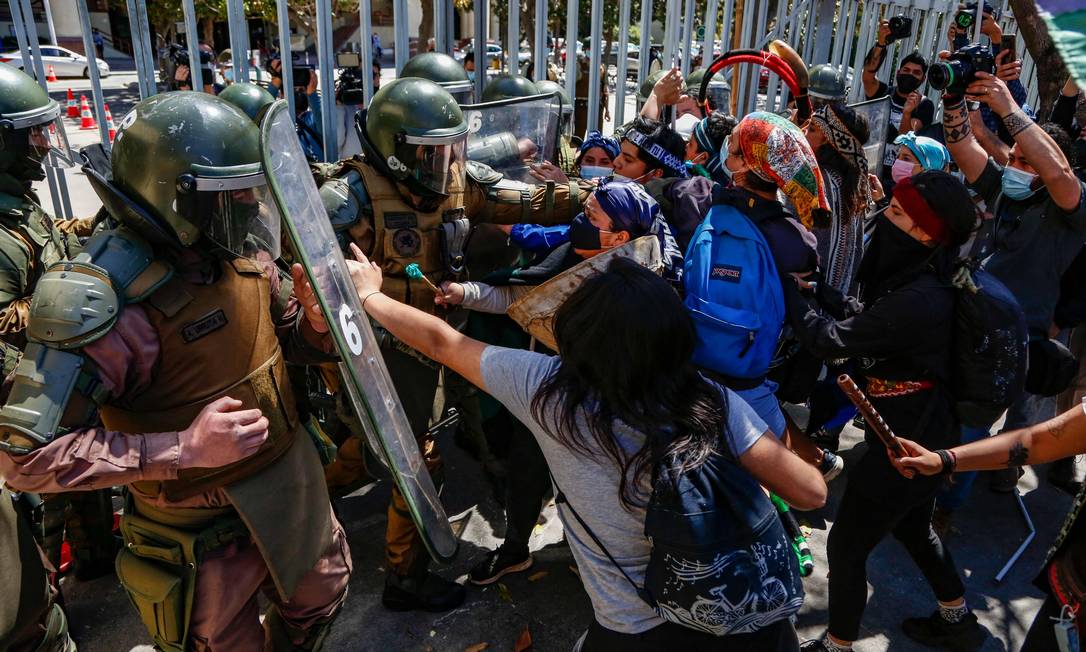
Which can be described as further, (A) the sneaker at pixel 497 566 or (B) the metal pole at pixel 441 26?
(B) the metal pole at pixel 441 26

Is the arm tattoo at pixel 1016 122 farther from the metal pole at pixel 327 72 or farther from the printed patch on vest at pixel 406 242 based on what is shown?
the metal pole at pixel 327 72

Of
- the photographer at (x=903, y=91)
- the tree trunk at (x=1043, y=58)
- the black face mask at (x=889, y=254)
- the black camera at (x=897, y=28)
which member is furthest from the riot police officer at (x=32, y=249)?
the tree trunk at (x=1043, y=58)

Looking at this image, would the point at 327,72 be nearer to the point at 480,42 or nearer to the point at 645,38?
the point at 480,42

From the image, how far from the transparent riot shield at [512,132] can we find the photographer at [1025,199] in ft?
6.12

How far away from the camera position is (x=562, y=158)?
4.39 m

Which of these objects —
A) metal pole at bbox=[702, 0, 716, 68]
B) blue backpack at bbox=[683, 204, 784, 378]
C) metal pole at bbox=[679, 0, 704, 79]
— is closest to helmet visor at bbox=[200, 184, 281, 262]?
blue backpack at bbox=[683, 204, 784, 378]

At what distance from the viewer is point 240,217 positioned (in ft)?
6.64

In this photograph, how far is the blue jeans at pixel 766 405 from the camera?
8.60ft

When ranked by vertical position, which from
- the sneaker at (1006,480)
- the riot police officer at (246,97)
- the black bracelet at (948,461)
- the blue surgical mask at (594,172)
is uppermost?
the riot police officer at (246,97)

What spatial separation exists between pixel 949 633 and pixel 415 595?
2095 mm

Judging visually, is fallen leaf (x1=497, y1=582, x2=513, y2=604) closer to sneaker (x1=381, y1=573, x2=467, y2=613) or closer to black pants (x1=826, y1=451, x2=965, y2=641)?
sneaker (x1=381, y1=573, x2=467, y2=613)

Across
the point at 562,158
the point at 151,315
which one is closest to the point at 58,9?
the point at 562,158

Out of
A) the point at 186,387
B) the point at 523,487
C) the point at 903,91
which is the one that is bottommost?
the point at 523,487

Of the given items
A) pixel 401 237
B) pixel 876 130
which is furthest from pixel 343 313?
pixel 876 130
